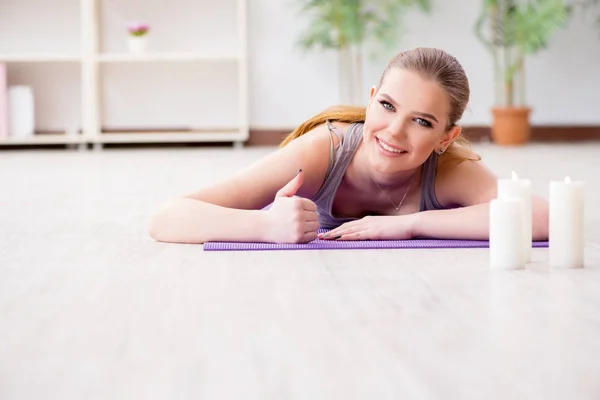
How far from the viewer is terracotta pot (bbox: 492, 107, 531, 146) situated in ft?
20.1

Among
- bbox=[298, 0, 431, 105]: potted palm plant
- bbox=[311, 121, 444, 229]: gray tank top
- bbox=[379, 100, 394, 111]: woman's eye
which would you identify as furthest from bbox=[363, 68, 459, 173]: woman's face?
bbox=[298, 0, 431, 105]: potted palm plant

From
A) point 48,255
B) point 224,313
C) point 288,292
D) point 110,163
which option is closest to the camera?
point 224,313

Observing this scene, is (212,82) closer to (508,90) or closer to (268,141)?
(268,141)

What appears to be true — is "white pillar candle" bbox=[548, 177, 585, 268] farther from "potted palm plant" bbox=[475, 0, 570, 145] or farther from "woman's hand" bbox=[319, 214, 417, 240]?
"potted palm plant" bbox=[475, 0, 570, 145]

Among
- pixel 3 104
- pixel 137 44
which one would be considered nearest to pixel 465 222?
pixel 137 44

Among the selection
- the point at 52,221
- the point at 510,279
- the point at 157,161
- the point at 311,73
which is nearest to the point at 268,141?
the point at 311,73

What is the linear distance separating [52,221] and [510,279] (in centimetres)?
142

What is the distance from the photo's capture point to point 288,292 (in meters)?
1.65

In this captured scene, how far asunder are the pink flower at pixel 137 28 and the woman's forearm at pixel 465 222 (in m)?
4.04

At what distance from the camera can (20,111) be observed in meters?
5.95

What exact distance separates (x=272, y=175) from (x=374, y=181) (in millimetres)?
243

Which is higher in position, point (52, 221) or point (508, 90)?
point (508, 90)

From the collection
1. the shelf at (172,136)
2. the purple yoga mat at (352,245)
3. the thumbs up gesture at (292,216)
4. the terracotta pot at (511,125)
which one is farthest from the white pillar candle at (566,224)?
the terracotta pot at (511,125)

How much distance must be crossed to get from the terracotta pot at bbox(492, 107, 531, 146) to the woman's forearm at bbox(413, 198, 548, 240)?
13.4 feet
